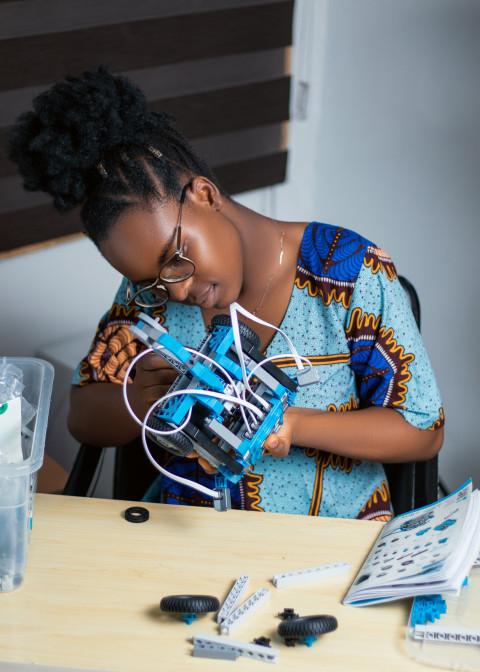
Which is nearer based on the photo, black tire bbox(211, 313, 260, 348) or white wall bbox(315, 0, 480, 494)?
black tire bbox(211, 313, 260, 348)

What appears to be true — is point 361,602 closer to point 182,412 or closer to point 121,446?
point 182,412

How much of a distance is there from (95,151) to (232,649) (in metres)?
0.71

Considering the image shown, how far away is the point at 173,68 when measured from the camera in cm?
224

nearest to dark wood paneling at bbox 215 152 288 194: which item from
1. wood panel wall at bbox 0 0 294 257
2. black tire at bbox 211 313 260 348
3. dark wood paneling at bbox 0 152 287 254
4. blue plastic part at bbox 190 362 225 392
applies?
wood panel wall at bbox 0 0 294 257

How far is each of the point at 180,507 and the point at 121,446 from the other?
1.22 feet

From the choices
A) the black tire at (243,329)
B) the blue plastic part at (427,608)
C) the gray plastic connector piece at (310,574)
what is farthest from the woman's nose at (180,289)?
the blue plastic part at (427,608)

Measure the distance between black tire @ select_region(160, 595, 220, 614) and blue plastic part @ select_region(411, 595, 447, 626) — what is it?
0.83ft

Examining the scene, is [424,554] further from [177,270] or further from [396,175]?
[396,175]

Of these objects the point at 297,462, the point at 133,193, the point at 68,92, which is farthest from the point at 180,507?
the point at 68,92

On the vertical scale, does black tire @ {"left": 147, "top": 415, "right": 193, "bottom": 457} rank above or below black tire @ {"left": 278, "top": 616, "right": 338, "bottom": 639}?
above

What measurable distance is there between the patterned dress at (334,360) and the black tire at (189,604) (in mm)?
412

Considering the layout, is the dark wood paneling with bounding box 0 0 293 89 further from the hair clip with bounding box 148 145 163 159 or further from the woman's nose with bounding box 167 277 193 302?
the woman's nose with bounding box 167 277 193 302

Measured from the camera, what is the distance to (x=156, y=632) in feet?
3.20

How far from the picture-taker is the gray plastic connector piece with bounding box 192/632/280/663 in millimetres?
926
